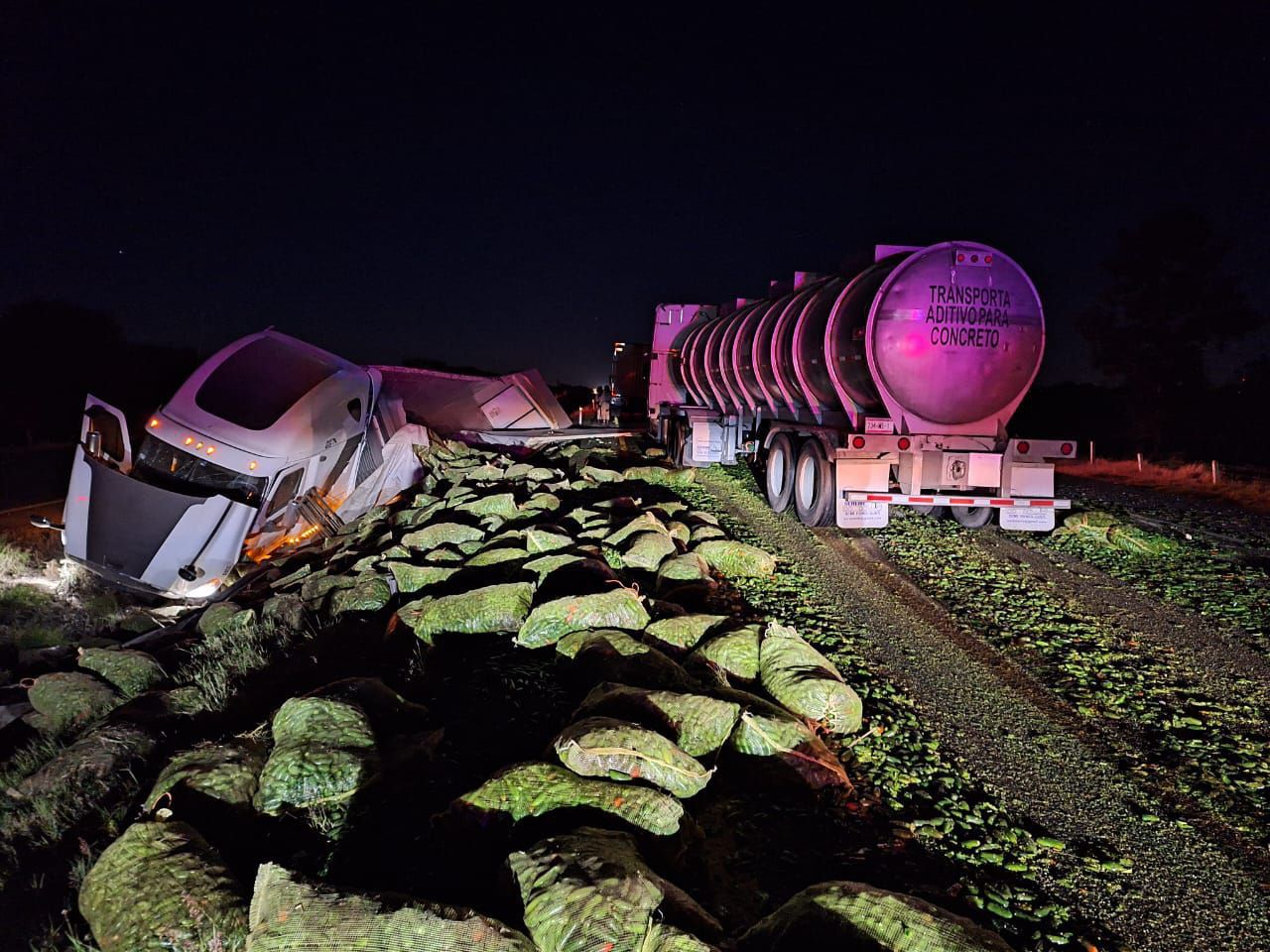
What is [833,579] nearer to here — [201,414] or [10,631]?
[201,414]

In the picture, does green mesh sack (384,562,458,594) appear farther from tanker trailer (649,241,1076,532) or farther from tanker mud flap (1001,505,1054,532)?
tanker mud flap (1001,505,1054,532)

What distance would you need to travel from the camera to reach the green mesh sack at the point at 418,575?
6066 mm

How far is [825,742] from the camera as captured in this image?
392 centimetres

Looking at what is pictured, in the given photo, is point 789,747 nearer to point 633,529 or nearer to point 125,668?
point 633,529

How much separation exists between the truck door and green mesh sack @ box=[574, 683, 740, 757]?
9.03 m

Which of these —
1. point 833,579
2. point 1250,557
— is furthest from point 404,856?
point 1250,557

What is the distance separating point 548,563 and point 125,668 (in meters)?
3.28

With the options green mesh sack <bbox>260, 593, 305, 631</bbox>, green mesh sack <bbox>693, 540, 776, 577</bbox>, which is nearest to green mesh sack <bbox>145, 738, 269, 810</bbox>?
green mesh sack <bbox>260, 593, 305, 631</bbox>

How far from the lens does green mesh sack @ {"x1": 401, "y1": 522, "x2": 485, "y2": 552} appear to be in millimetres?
7176

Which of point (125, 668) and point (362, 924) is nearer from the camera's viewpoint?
point (362, 924)

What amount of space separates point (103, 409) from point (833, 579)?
9.63 metres

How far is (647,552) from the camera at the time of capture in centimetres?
652

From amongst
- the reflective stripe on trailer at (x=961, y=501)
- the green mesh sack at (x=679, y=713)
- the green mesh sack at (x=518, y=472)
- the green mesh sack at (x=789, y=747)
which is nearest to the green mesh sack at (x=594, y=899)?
the green mesh sack at (x=679, y=713)

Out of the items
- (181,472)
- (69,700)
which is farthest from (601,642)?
(181,472)
